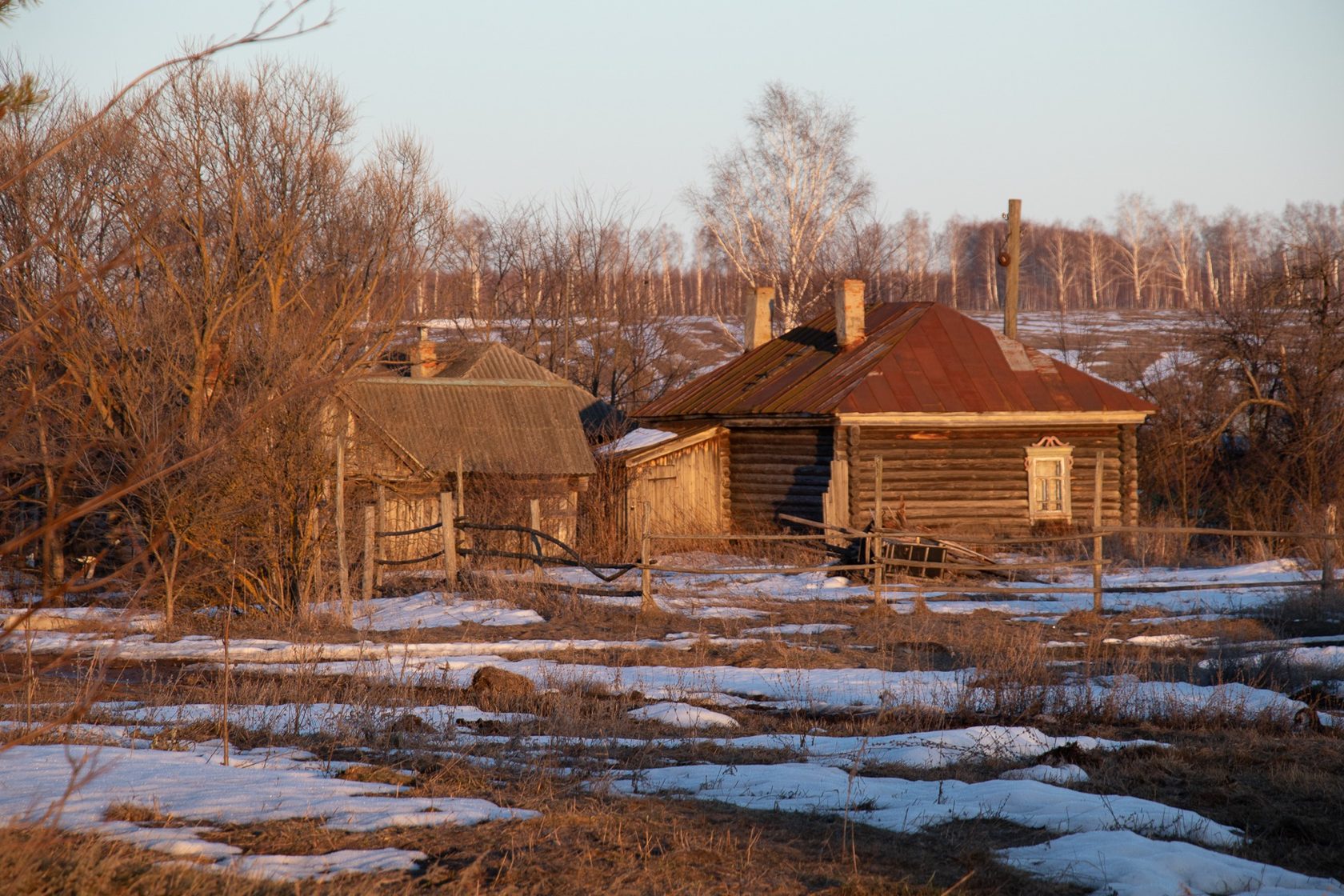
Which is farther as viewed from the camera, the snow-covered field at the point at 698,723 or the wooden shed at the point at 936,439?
the wooden shed at the point at 936,439

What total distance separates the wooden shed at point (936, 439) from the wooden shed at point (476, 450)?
2963 millimetres

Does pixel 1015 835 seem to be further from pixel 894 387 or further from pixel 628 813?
pixel 894 387

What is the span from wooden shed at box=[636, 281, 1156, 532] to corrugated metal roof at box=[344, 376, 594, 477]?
339 centimetres

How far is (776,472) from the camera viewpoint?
24641 millimetres

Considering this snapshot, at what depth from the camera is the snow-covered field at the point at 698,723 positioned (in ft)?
17.0

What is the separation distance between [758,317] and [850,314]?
359 centimetres

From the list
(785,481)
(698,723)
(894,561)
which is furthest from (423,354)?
(698,723)

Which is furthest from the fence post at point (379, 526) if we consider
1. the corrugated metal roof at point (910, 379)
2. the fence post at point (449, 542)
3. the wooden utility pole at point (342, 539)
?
the corrugated metal roof at point (910, 379)

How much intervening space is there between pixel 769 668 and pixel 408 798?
567 centimetres

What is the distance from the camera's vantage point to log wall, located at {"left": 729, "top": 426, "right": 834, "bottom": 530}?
23.8m

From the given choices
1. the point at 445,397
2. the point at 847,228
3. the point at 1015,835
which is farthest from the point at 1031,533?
the point at 847,228

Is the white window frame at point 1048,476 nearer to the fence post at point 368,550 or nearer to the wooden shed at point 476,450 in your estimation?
the wooden shed at point 476,450

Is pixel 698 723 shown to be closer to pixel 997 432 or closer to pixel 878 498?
pixel 878 498

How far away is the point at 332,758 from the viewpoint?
691 cm
